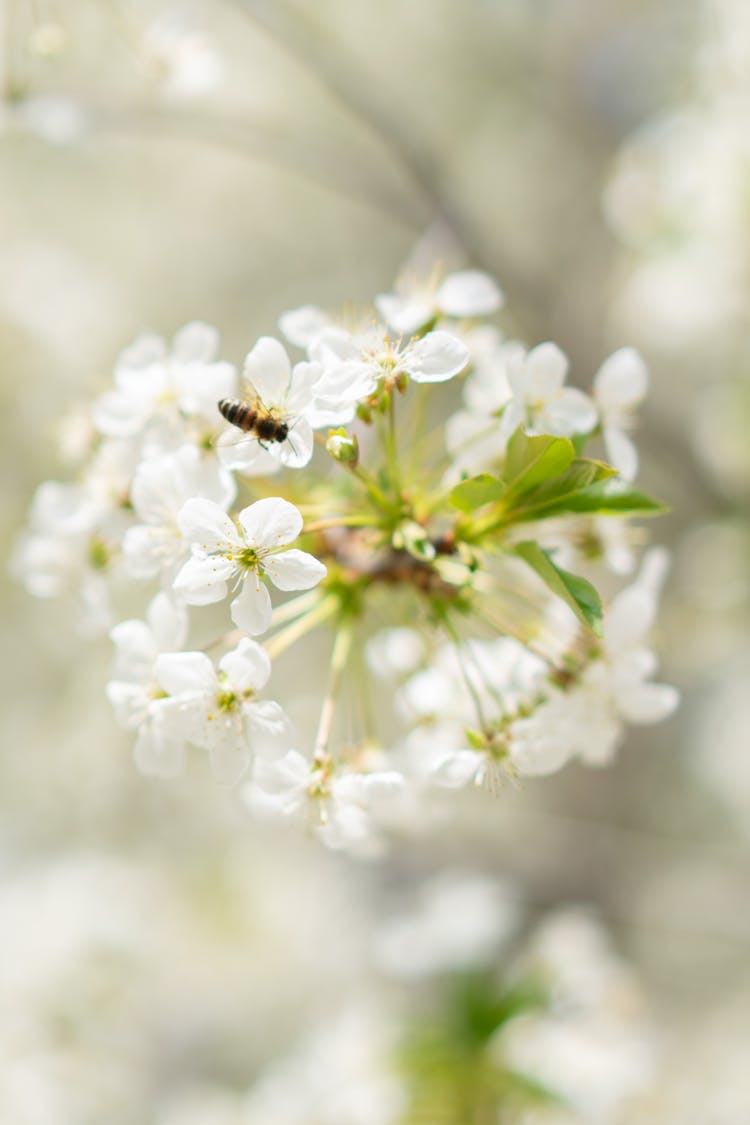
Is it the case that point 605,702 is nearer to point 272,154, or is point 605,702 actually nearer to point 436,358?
point 436,358

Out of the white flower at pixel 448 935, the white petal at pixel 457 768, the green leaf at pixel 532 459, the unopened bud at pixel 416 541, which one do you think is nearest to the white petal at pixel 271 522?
the unopened bud at pixel 416 541

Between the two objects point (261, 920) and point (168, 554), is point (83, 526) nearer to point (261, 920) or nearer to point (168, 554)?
point (168, 554)

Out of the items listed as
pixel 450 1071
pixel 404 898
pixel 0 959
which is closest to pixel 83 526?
pixel 450 1071

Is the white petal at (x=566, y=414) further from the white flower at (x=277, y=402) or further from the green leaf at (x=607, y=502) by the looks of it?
the white flower at (x=277, y=402)

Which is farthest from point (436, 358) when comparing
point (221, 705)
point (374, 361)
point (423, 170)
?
point (423, 170)

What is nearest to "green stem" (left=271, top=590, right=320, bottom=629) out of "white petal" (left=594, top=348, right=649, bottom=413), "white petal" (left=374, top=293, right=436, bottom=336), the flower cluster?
the flower cluster

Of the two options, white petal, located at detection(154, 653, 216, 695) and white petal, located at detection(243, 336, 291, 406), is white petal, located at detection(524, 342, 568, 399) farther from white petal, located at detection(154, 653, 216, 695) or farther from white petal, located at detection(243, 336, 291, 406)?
white petal, located at detection(154, 653, 216, 695)
